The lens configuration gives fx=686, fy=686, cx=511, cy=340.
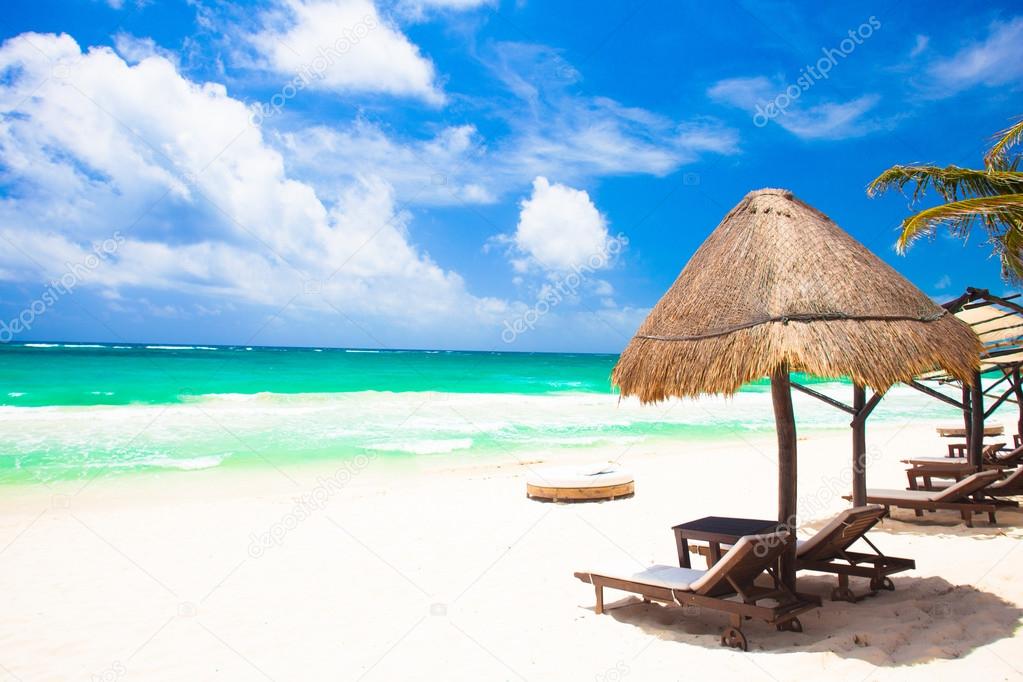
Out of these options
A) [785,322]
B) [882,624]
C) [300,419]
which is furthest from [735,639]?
[300,419]

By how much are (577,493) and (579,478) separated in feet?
0.68

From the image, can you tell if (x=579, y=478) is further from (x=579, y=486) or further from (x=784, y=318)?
(x=784, y=318)

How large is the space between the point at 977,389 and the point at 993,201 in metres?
2.56

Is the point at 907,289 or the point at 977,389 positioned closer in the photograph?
the point at 907,289

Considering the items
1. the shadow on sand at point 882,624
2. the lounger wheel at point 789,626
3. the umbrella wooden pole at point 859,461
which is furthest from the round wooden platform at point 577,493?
the lounger wheel at point 789,626

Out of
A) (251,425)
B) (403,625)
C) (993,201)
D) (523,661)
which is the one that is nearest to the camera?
(523,661)

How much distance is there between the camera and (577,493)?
8.97 metres

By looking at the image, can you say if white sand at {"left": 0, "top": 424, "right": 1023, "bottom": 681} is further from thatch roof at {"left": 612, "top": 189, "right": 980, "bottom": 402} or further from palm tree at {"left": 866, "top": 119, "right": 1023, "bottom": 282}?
palm tree at {"left": 866, "top": 119, "right": 1023, "bottom": 282}

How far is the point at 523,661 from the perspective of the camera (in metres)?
3.99

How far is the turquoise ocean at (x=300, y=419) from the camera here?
14375 millimetres

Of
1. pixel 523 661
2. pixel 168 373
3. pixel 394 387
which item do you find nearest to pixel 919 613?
pixel 523 661

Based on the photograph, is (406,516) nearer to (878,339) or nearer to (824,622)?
(824,622)

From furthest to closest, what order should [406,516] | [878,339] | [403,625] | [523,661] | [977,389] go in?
[406,516] → [977,389] → [403,625] → [878,339] → [523,661]

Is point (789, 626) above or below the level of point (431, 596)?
above
